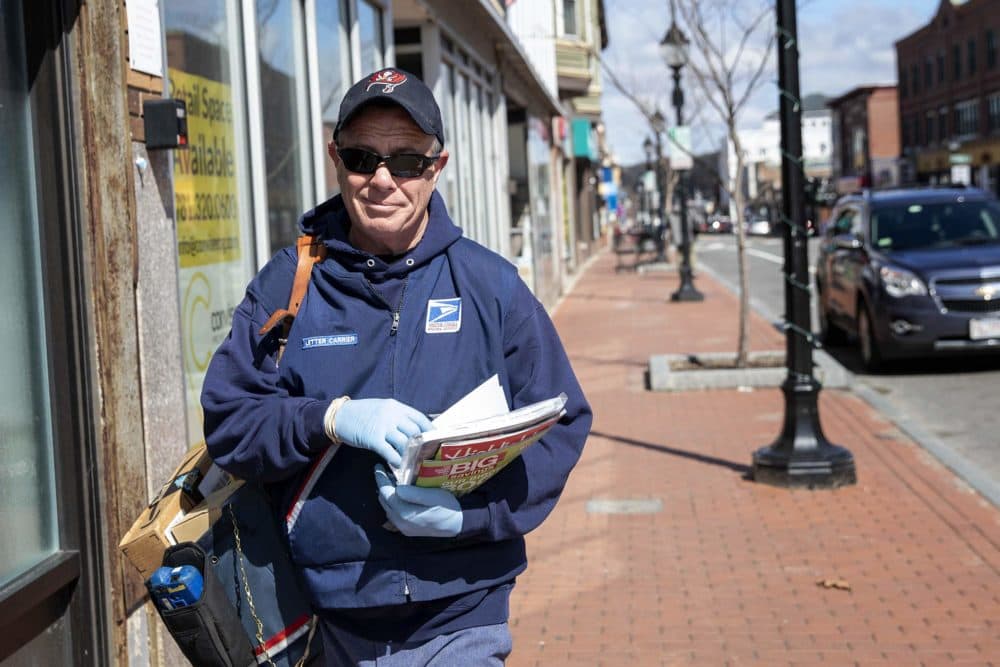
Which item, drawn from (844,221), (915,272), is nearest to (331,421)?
(915,272)

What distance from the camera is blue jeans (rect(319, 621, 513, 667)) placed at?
9.05ft

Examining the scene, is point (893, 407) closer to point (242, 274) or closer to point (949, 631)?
point (949, 631)

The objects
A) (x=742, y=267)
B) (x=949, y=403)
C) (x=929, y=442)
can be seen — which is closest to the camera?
(x=929, y=442)

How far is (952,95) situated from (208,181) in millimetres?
79736

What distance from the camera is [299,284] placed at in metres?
2.78

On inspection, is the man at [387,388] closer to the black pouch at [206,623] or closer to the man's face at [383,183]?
the man's face at [383,183]

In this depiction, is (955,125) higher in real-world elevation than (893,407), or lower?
higher

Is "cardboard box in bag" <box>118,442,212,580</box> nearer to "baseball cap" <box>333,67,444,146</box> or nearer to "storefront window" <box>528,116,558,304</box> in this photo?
"baseball cap" <box>333,67,444,146</box>

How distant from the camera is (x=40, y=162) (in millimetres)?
3717

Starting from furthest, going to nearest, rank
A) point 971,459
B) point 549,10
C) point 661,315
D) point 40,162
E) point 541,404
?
point 549,10 → point 661,315 → point 971,459 → point 40,162 → point 541,404

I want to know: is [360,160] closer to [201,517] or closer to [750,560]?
[201,517]

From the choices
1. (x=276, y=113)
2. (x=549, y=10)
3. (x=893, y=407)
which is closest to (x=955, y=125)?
(x=549, y=10)

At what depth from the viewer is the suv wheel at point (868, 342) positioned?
13867 mm

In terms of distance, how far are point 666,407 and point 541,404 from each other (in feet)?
31.1
